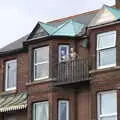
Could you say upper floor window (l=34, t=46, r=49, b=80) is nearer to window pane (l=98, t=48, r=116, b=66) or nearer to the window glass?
the window glass

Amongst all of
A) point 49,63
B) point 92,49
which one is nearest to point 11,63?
point 49,63

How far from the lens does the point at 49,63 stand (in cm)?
3619

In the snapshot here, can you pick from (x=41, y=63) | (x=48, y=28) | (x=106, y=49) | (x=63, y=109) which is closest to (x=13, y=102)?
(x=41, y=63)

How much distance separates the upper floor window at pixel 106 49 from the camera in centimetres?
3331

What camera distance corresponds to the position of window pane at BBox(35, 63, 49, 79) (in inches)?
1435

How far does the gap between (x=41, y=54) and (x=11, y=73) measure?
4137 mm

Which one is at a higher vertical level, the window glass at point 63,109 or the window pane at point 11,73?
the window pane at point 11,73


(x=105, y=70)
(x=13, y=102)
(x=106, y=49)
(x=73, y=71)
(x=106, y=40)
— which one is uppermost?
(x=106, y=40)

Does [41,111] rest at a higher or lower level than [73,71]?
lower

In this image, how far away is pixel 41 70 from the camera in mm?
36781

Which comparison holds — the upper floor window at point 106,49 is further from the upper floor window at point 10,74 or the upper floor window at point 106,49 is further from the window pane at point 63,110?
the upper floor window at point 10,74

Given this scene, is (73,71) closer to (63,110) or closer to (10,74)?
(63,110)

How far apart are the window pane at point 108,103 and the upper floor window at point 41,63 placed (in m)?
4.42

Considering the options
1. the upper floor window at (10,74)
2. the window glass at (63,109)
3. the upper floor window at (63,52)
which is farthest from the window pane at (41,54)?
the upper floor window at (10,74)
